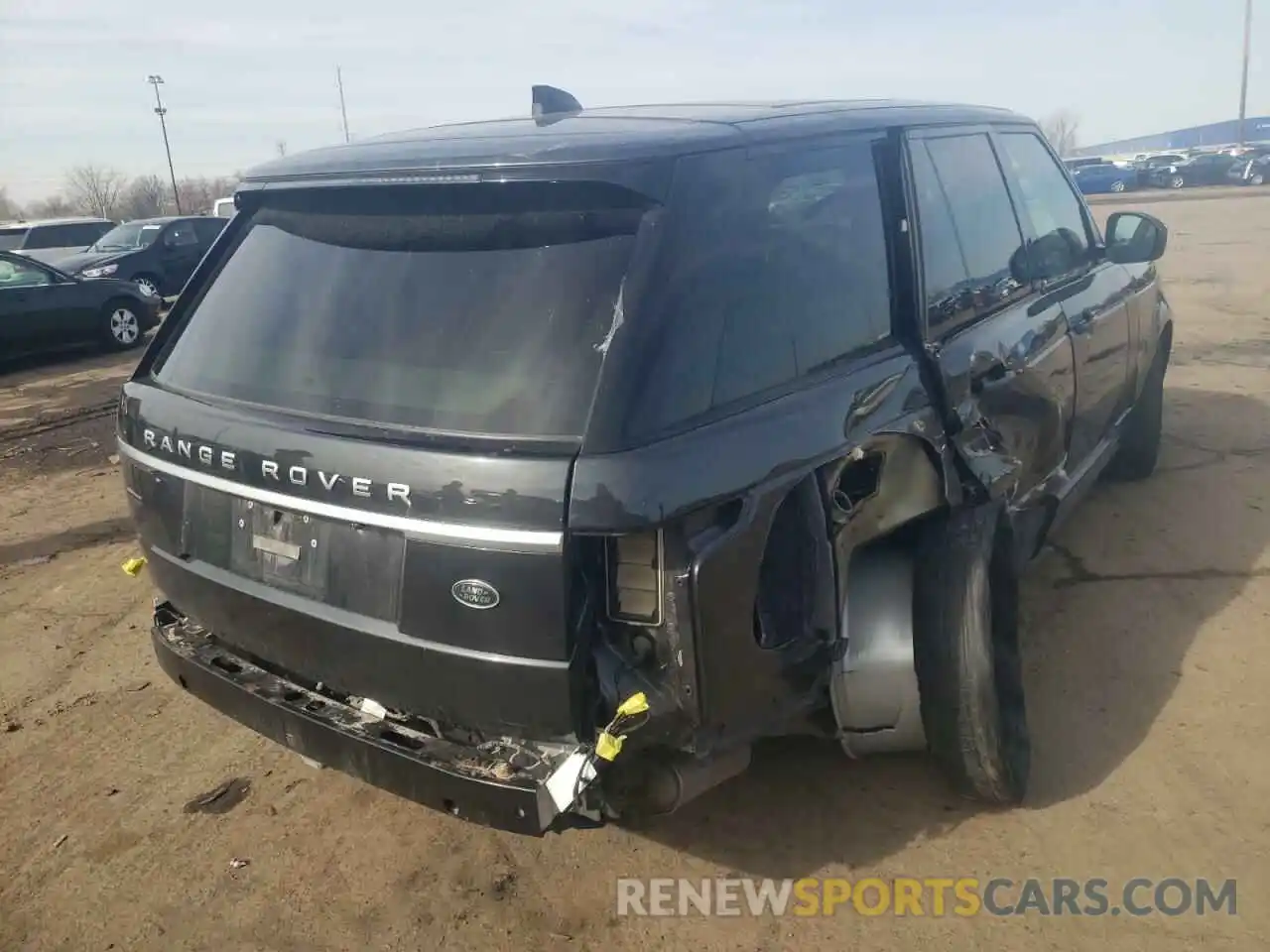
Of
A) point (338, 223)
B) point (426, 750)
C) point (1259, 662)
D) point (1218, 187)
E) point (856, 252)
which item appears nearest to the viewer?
point (426, 750)

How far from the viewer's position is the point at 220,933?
8.48ft

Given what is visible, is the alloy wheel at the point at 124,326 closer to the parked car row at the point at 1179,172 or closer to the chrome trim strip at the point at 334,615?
the chrome trim strip at the point at 334,615

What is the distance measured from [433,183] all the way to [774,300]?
2.73 feet

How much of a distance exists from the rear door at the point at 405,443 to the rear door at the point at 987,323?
1.26 meters

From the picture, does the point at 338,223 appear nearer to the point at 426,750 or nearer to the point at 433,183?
the point at 433,183

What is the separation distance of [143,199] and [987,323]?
68.6m

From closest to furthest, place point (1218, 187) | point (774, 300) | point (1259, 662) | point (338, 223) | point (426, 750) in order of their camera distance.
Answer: point (426, 750), point (774, 300), point (338, 223), point (1259, 662), point (1218, 187)

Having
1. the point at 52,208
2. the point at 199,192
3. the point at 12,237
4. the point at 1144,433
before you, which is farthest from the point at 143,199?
the point at 1144,433

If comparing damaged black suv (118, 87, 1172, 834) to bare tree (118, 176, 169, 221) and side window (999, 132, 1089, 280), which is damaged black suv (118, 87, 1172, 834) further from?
bare tree (118, 176, 169, 221)

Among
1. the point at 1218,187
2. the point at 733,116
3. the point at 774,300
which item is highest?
the point at 733,116

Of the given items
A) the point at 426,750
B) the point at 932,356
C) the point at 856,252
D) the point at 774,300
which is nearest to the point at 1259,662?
the point at 932,356

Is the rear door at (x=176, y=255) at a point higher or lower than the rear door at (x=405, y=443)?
lower

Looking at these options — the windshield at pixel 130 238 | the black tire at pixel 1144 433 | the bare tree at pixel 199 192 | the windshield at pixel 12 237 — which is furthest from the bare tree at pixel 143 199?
the black tire at pixel 1144 433

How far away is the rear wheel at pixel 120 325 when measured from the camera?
1248 centimetres
